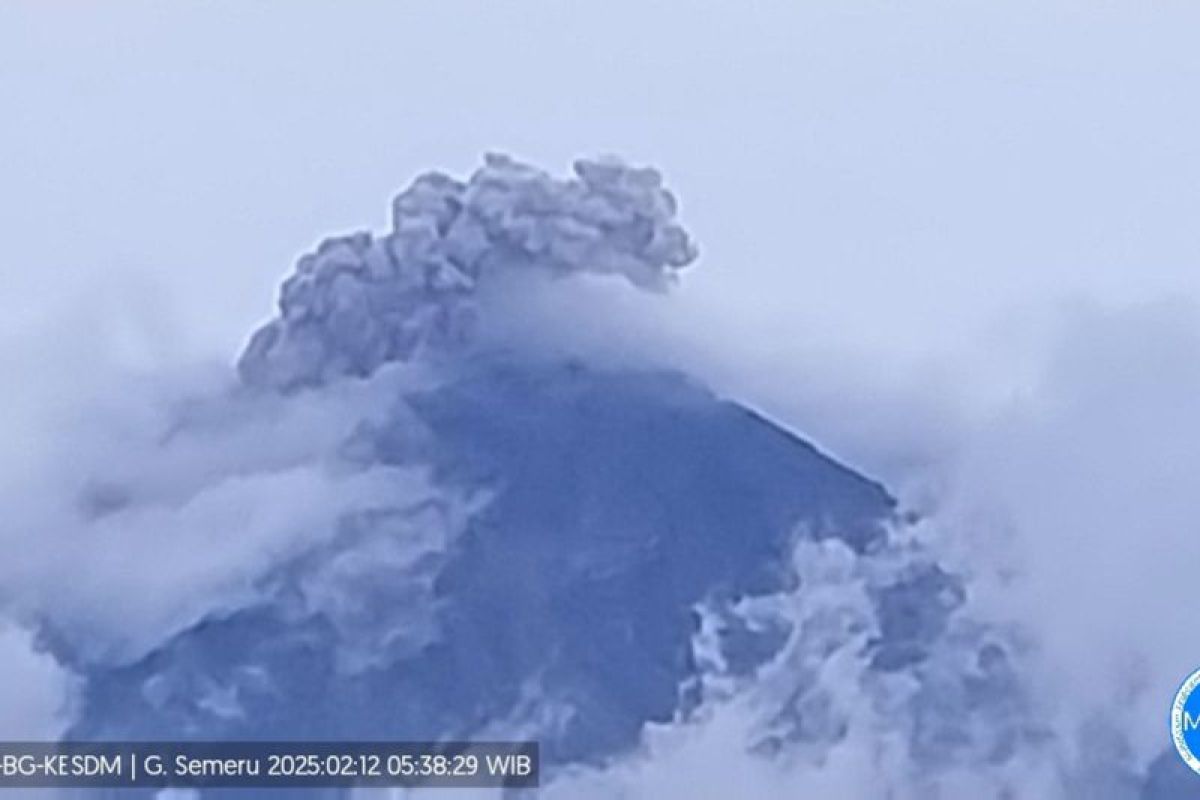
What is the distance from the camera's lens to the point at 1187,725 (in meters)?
6.34

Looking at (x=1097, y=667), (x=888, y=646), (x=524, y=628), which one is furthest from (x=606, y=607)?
(x=1097, y=667)

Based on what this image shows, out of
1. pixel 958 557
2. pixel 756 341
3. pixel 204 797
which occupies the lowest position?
pixel 204 797

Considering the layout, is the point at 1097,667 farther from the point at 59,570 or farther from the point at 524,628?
the point at 59,570

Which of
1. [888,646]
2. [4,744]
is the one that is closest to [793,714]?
[888,646]

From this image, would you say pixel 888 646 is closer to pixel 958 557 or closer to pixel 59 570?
pixel 958 557

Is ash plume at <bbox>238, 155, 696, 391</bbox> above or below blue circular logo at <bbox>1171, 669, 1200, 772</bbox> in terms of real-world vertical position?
above

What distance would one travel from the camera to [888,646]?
6539 mm

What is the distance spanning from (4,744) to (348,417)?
102cm

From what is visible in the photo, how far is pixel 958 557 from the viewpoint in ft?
21.3

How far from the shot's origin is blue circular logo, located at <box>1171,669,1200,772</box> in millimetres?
6344

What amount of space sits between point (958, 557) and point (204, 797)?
1703mm

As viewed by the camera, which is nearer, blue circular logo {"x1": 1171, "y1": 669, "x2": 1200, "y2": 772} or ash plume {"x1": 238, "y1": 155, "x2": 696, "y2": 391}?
blue circular logo {"x1": 1171, "y1": 669, "x2": 1200, "y2": 772}

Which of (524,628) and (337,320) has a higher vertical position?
(337,320)

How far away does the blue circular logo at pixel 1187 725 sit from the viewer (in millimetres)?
6344
